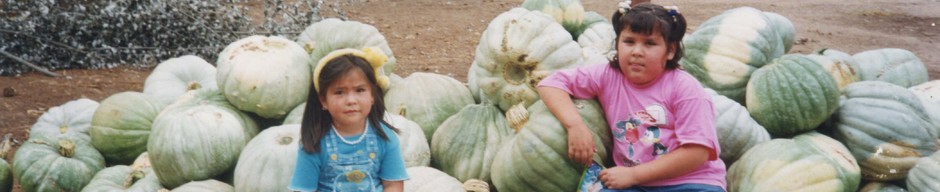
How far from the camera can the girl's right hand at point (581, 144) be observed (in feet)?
9.86

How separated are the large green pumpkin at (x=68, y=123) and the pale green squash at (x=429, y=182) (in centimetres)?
205

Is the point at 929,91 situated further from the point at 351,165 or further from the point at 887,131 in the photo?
the point at 351,165

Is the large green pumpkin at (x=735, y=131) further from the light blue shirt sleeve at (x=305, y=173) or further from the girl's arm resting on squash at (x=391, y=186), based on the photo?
the light blue shirt sleeve at (x=305, y=173)

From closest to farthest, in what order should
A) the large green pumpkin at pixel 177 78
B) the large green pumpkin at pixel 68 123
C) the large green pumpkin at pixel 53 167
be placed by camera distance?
1. the large green pumpkin at pixel 53 167
2. the large green pumpkin at pixel 68 123
3. the large green pumpkin at pixel 177 78

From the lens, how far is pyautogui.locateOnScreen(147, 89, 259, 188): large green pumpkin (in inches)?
138

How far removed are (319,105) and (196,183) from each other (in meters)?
0.93

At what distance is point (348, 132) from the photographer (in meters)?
2.79

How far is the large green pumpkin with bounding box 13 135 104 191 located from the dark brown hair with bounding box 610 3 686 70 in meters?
2.70

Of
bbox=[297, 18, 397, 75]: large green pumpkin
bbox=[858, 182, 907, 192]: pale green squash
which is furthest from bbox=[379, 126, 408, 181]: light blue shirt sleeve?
bbox=[858, 182, 907, 192]: pale green squash

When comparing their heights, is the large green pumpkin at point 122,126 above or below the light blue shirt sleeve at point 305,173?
below

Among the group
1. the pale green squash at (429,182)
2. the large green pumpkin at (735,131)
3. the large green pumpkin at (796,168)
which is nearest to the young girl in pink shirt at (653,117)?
the large green pumpkin at (796,168)

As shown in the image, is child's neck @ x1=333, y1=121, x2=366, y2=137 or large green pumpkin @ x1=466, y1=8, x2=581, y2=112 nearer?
child's neck @ x1=333, y1=121, x2=366, y2=137

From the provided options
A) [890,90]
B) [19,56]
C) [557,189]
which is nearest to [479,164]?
[557,189]

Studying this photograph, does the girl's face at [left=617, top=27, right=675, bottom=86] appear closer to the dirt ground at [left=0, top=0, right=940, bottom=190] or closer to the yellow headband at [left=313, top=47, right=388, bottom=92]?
the yellow headband at [left=313, top=47, right=388, bottom=92]
